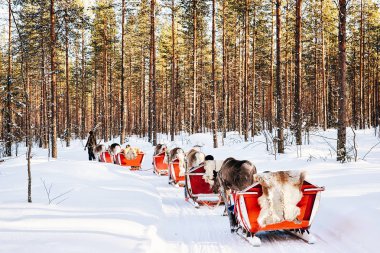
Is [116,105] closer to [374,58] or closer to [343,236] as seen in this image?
[374,58]

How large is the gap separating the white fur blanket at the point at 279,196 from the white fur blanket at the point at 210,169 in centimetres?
362

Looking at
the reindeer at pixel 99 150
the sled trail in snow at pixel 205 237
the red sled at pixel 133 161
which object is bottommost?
the sled trail in snow at pixel 205 237

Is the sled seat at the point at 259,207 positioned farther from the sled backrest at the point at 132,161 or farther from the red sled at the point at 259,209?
the sled backrest at the point at 132,161

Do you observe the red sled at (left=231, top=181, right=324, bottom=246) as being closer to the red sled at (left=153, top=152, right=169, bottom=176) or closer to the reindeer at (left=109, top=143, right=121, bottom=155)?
the red sled at (left=153, top=152, right=169, bottom=176)

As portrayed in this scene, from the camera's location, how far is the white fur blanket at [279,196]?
18.8 ft

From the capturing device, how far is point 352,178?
913cm

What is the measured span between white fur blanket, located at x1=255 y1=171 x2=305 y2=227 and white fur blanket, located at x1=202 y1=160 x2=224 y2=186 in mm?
3619

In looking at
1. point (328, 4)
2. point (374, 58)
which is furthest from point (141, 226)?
point (374, 58)

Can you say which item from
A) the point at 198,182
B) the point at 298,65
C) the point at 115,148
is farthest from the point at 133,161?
the point at 298,65

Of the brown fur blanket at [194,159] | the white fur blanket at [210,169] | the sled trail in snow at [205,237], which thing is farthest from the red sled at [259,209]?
the brown fur blanket at [194,159]

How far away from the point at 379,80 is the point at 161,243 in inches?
1836

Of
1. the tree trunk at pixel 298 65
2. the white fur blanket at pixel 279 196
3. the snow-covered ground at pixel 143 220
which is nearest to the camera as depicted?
the snow-covered ground at pixel 143 220

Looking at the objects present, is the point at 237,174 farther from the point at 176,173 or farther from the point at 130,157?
the point at 130,157

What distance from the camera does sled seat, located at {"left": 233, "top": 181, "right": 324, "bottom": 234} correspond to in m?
5.79
